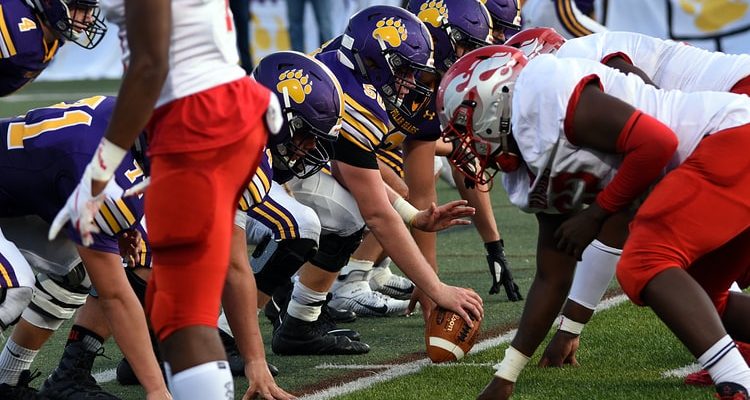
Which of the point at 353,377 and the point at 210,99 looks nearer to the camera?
the point at 210,99

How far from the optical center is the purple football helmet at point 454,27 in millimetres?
5559

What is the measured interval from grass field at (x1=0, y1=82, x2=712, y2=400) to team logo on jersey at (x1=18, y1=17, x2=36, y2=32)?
1.23 metres

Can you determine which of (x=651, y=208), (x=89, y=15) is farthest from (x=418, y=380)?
(x=89, y=15)

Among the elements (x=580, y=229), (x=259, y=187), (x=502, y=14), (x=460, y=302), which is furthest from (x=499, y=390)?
(x=502, y=14)

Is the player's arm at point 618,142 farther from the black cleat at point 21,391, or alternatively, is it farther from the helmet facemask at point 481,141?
the black cleat at point 21,391

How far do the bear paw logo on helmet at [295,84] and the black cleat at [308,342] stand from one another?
1.02 meters

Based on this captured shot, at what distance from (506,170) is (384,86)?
1351 millimetres

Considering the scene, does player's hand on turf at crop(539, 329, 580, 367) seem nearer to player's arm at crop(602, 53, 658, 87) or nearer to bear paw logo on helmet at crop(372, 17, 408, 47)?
player's arm at crop(602, 53, 658, 87)

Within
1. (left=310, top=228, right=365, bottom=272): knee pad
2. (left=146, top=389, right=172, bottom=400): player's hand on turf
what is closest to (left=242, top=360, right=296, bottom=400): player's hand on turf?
(left=146, top=389, right=172, bottom=400): player's hand on turf

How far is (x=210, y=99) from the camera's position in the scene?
109 inches

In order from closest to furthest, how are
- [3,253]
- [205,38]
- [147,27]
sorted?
[147,27]
[205,38]
[3,253]

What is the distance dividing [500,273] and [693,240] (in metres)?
2.45

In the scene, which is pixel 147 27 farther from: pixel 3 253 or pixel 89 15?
pixel 89 15

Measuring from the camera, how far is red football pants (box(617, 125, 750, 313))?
3385 millimetres
